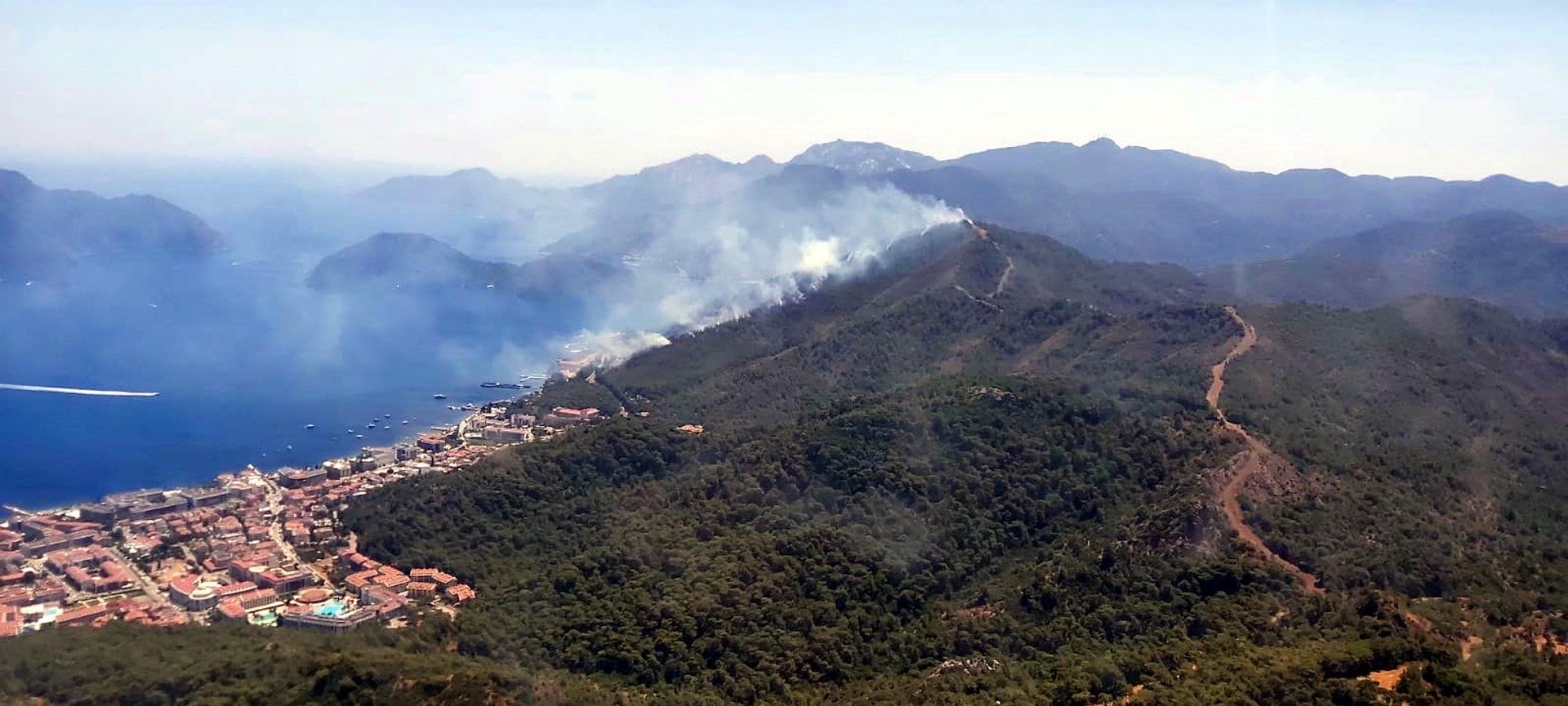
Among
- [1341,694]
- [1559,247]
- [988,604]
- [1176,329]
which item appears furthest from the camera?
[1559,247]

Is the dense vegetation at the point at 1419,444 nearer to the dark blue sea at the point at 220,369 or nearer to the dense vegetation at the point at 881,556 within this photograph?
the dense vegetation at the point at 881,556

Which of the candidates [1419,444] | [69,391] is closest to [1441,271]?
[1419,444]

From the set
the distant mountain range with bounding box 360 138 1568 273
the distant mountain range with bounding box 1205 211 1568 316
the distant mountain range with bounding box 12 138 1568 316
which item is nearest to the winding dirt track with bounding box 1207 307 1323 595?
the distant mountain range with bounding box 12 138 1568 316

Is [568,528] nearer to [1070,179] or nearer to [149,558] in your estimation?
[149,558]

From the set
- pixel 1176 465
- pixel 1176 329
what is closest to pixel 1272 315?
pixel 1176 329

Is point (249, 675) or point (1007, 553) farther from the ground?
point (249, 675)

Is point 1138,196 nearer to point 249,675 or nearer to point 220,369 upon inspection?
point 220,369
